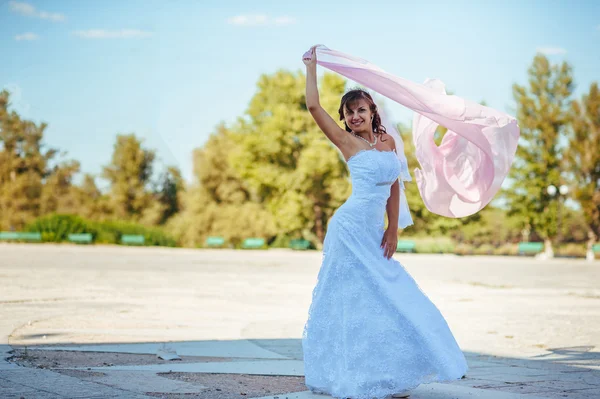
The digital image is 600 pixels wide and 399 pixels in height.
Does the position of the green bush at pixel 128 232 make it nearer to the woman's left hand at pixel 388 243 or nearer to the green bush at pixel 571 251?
the green bush at pixel 571 251

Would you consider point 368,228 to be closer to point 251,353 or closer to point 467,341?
point 251,353

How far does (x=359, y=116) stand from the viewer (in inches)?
218

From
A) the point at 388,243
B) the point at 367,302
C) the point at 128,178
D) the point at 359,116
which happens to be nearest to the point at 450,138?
the point at 359,116

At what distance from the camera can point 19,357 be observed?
6844 millimetres

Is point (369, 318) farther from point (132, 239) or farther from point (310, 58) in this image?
point (132, 239)

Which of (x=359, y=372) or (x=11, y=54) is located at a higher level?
(x=11, y=54)

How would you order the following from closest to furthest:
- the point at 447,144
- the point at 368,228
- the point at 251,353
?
1. the point at 368,228
2. the point at 447,144
3. the point at 251,353

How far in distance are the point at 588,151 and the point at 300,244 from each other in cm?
2245

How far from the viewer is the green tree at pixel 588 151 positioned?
52.1 m

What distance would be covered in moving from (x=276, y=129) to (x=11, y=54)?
135 feet

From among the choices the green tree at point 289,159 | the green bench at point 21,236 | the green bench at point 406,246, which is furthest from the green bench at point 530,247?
the green bench at point 21,236

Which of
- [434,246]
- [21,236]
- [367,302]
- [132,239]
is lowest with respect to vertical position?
[434,246]

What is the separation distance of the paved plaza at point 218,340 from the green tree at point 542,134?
127 ft

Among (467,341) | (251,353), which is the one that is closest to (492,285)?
(467,341)
